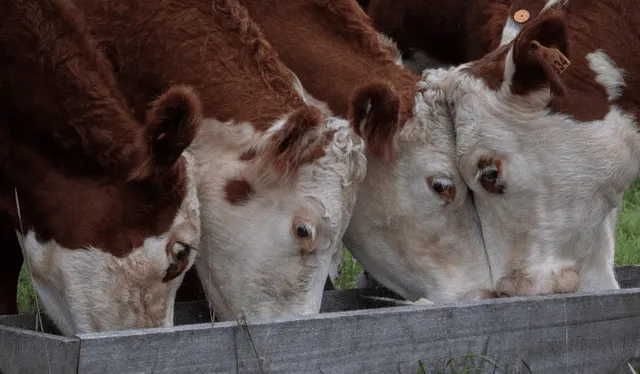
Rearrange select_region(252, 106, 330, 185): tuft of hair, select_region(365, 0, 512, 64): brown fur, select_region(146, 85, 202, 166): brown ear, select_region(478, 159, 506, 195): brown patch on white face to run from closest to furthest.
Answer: select_region(146, 85, 202, 166): brown ear < select_region(252, 106, 330, 185): tuft of hair < select_region(478, 159, 506, 195): brown patch on white face < select_region(365, 0, 512, 64): brown fur

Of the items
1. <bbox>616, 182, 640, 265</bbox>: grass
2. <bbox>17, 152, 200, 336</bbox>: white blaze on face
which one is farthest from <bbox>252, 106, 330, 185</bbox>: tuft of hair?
<bbox>616, 182, 640, 265</bbox>: grass

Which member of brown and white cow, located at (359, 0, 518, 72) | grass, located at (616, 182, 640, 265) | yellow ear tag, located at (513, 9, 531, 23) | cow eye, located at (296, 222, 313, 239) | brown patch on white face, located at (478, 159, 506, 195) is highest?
yellow ear tag, located at (513, 9, 531, 23)

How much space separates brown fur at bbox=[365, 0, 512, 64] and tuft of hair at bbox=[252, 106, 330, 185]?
2162 millimetres

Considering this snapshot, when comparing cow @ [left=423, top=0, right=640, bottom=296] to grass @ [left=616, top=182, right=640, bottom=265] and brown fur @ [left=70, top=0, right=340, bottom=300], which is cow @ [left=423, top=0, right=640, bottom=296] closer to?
brown fur @ [left=70, top=0, right=340, bottom=300]

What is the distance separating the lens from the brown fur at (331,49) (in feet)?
18.7

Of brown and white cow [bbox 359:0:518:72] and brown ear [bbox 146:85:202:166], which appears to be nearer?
brown ear [bbox 146:85:202:166]

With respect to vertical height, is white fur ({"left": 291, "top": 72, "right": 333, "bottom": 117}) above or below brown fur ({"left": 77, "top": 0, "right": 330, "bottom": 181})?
below

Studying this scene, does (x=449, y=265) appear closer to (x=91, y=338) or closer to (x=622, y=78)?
(x=622, y=78)

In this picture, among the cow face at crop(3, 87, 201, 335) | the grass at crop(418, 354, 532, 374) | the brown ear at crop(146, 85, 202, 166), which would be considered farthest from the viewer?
the cow face at crop(3, 87, 201, 335)

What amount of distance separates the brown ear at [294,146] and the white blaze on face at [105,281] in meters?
0.50

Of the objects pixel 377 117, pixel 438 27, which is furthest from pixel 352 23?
pixel 438 27

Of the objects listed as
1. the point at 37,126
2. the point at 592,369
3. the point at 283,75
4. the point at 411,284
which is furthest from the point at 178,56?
the point at 592,369

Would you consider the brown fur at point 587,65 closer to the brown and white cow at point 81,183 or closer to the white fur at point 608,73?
the white fur at point 608,73

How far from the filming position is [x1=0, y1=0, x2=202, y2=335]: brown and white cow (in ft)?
14.3
